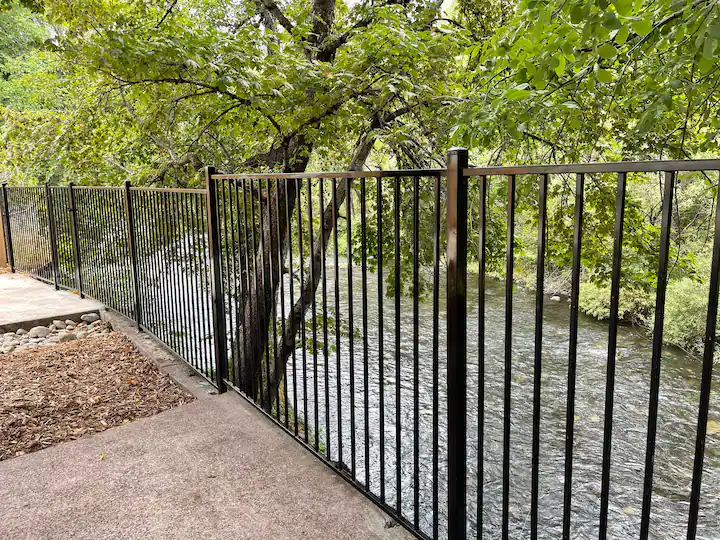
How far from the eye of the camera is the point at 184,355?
423cm

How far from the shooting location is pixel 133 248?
4.89 m

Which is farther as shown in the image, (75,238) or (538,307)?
(75,238)

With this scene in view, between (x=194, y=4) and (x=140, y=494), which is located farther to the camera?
(x=194, y=4)

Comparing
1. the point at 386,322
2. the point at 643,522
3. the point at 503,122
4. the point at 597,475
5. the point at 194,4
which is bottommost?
the point at 597,475

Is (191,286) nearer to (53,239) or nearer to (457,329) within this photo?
(457,329)

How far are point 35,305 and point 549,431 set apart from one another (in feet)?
23.3

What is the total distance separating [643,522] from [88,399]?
135 inches

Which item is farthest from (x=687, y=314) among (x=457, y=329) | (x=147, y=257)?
(x=457, y=329)

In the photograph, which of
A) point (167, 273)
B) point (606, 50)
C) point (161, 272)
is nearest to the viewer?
point (606, 50)

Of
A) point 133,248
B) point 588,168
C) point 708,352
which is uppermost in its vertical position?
point 588,168

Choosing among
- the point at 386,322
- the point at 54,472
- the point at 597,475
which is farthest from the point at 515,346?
the point at 54,472

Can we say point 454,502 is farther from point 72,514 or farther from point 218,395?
point 218,395

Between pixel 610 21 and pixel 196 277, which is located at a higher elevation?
→ pixel 610 21

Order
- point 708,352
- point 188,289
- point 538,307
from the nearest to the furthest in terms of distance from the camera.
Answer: point 708,352 → point 538,307 → point 188,289
